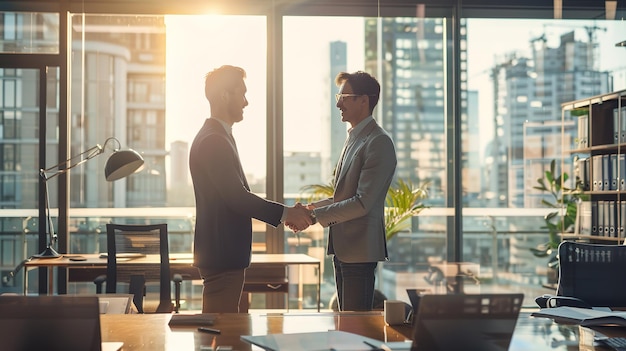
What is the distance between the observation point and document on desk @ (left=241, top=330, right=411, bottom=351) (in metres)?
1.90

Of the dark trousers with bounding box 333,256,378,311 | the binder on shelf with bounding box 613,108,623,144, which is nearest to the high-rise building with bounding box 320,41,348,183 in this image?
the binder on shelf with bounding box 613,108,623,144

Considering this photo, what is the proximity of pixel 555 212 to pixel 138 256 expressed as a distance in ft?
12.2

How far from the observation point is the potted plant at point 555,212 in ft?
21.6

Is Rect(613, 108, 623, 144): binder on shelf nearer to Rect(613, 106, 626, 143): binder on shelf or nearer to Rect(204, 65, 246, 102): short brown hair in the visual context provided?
Rect(613, 106, 626, 143): binder on shelf

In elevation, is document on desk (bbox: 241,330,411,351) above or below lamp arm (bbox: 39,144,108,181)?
below

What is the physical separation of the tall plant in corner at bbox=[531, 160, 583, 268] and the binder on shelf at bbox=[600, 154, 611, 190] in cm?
33

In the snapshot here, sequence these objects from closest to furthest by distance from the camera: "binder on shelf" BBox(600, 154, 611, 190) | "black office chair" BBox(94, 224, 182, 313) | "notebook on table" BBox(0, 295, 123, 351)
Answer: "notebook on table" BBox(0, 295, 123, 351) < "black office chair" BBox(94, 224, 182, 313) < "binder on shelf" BBox(600, 154, 611, 190)

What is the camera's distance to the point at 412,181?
664 cm

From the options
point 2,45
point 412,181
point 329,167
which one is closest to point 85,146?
point 2,45

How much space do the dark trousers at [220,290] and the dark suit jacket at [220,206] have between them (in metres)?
0.04

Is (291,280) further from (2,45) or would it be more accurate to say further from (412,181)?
(2,45)

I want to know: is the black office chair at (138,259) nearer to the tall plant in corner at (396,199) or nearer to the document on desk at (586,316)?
the tall plant in corner at (396,199)

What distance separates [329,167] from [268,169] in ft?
1.75

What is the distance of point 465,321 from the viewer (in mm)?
1562
